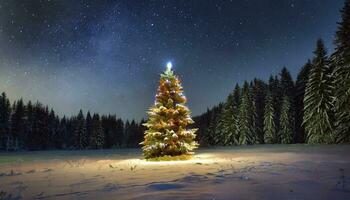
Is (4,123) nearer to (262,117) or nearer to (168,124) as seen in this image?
(262,117)

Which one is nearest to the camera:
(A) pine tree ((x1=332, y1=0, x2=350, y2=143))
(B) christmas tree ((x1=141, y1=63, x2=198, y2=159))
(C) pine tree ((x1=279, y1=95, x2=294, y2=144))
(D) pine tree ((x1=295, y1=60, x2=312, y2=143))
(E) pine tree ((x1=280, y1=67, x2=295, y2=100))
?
(B) christmas tree ((x1=141, y1=63, x2=198, y2=159))

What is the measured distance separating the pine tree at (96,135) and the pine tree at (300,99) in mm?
63985

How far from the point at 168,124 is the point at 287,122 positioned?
4071 cm

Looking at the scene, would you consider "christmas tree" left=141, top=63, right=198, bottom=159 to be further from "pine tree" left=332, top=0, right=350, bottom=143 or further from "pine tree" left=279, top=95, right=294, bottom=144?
"pine tree" left=279, top=95, right=294, bottom=144

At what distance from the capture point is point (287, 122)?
61.2 meters

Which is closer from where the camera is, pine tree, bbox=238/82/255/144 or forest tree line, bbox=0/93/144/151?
pine tree, bbox=238/82/255/144

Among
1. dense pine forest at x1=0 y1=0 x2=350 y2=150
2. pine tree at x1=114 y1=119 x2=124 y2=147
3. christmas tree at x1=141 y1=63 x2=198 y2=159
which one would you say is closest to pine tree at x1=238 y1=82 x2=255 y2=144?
dense pine forest at x1=0 y1=0 x2=350 y2=150

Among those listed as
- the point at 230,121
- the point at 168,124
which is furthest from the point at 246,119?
the point at 168,124

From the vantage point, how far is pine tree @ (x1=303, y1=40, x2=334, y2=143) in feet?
135

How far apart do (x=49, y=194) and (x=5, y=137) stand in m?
93.8

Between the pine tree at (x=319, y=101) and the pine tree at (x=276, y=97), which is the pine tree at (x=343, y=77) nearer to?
the pine tree at (x=319, y=101)

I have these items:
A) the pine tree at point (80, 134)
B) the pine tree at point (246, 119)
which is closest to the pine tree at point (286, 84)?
the pine tree at point (246, 119)

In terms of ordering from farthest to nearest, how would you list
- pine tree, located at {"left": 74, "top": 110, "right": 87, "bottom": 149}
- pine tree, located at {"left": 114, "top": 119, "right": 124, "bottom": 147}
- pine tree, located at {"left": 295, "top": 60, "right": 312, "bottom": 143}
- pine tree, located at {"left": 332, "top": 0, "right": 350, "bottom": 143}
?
pine tree, located at {"left": 114, "top": 119, "right": 124, "bottom": 147}
pine tree, located at {"left": 74, "top": 110, "right": 87, "bottom": 149}
pine tree, located at {"left": 295, "top": 60, "right": 312, "bottom": 143}
pine tree, located at {"left": 332, "top": 0, "right": 350, "bottom": 143}

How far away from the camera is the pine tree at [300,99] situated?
203 ft
